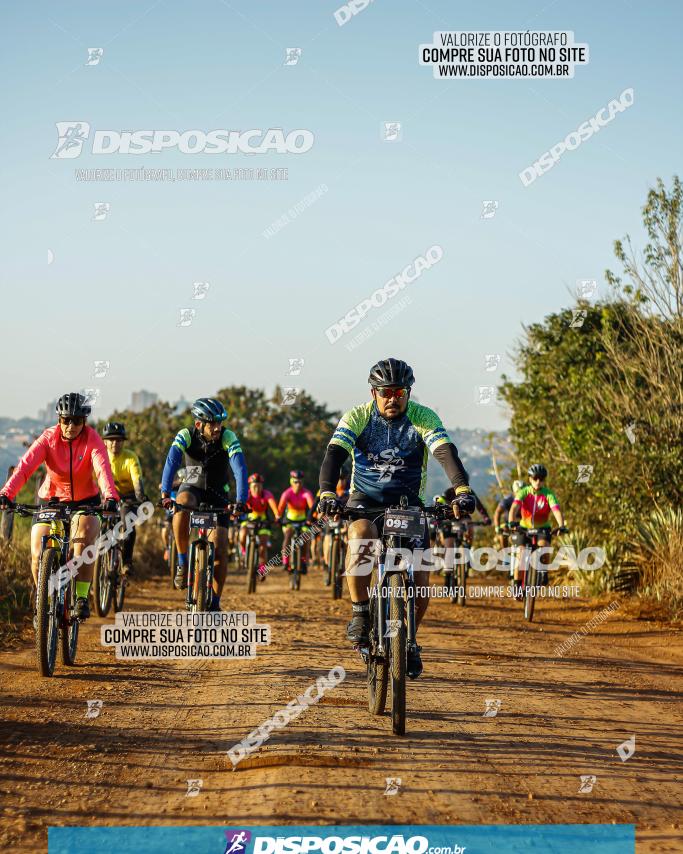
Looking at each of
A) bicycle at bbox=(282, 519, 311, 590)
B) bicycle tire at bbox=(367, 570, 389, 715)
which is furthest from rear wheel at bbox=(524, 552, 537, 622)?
bicycle tire at bbox=(367, 570, 389, 715)

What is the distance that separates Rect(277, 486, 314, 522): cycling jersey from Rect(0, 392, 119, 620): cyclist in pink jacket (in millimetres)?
11515

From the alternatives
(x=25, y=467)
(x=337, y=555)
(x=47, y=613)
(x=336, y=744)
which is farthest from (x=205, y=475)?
(x=337, y=555)

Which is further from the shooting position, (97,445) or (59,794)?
(97,445)

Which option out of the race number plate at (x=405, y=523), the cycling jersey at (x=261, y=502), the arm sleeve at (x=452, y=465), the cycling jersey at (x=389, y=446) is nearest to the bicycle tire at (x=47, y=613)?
the cycling jersey at (x=389, y=446)

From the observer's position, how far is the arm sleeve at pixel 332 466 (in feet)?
24.9

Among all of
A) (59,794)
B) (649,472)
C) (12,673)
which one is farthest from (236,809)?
(649,472)

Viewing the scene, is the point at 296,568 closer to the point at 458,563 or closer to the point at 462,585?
the point at 458,563

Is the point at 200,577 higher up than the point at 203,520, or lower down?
lower down

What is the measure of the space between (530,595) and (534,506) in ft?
5.18

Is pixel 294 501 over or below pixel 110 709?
over

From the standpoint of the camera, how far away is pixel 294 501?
2128 cm

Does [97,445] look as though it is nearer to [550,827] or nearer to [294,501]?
[550,827]

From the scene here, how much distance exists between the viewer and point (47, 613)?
870cm

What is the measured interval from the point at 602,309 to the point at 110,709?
57.6 ft
